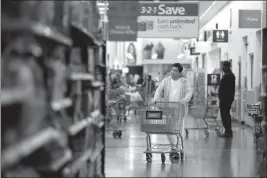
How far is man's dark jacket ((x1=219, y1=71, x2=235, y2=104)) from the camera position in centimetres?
1175

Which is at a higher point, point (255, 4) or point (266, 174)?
point (255, 4)

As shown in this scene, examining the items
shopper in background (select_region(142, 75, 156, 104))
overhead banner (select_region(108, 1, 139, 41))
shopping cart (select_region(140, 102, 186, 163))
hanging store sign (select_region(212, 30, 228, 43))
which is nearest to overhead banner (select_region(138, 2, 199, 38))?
hanging store sign (select_region(212, 30, 228, 43))

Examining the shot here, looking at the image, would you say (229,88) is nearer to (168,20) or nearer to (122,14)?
(168,20)

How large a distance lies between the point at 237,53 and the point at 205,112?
5.27 m

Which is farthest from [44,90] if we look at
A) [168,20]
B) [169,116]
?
[168,20]

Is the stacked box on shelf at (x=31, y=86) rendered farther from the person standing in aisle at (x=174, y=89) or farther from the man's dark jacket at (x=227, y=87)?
the man's dark jacket at (x=227, y=87)

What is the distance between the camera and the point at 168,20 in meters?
13.4

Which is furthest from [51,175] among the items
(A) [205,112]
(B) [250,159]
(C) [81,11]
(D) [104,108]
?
(A) [205,112]

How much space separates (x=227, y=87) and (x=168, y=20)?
2735 mm

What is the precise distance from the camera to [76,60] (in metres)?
4.73

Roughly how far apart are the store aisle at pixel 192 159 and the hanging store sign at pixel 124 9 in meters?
2.14

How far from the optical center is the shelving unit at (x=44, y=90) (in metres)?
3.21

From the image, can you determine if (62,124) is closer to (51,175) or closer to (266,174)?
(51,175)

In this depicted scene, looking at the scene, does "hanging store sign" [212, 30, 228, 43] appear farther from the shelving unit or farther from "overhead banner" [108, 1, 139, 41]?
the shelving unit
